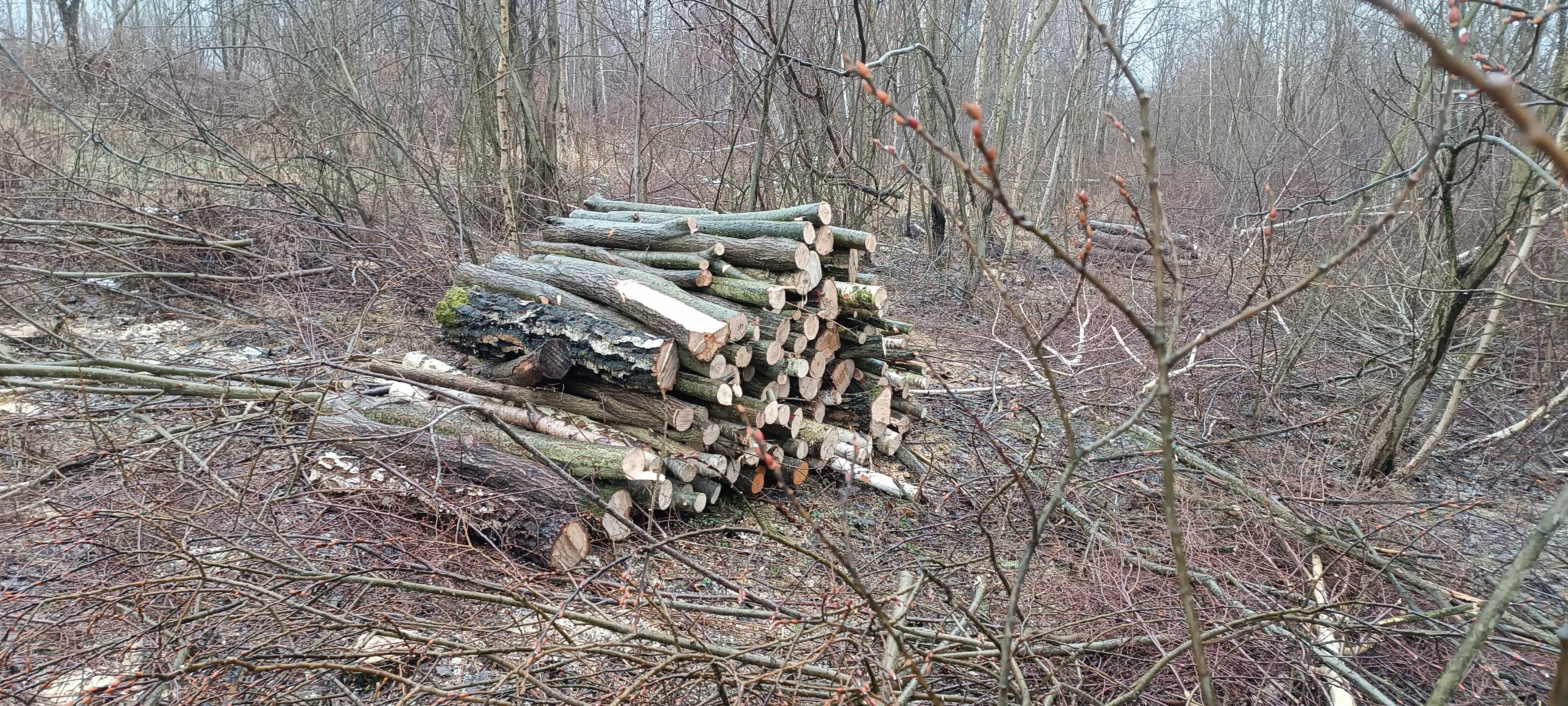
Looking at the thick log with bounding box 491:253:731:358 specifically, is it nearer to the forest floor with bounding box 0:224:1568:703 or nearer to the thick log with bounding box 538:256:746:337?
the thick log with bounding box 538:256:746:337

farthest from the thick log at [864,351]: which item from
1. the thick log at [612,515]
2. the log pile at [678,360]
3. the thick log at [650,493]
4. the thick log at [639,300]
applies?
the thick log at [612,515]

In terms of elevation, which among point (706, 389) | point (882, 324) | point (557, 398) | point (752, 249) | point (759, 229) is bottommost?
point (557, 398)

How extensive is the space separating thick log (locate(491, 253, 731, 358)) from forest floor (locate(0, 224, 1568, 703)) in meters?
0.92

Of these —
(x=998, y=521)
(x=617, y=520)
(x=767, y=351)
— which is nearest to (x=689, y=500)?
(x=617, y=520)

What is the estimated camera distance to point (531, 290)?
187 inches

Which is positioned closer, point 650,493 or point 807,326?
point 650,493

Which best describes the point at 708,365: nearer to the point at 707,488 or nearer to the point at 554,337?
the point at 707,488

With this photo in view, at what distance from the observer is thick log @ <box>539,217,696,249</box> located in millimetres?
5105

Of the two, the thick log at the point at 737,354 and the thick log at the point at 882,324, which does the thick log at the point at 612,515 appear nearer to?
the thick log at the point at 737,354

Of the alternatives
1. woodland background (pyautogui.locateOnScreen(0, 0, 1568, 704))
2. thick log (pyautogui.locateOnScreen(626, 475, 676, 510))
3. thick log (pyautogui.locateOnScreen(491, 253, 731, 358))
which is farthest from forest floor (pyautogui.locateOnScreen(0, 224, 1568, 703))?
thick log (pyautogui.locateOnScreen(491, 253, 731, 358))

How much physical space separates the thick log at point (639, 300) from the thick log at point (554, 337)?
112 mm

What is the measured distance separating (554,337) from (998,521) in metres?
2.51

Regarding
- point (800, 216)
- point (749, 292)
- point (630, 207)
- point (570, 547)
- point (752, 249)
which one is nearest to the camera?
point (570, 547)

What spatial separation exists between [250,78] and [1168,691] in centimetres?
1236
